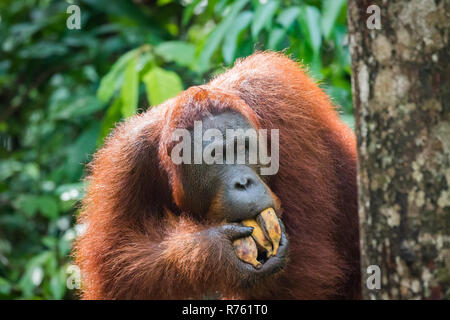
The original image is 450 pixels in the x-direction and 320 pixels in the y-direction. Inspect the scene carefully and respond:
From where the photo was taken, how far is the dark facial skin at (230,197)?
8.83ft

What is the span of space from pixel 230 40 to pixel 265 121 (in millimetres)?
1004

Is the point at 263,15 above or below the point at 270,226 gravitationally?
above

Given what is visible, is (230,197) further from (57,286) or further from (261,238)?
(57,286)

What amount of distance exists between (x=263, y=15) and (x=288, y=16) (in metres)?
0.19

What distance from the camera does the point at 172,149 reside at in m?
3.01

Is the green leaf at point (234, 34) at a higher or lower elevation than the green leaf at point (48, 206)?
higher

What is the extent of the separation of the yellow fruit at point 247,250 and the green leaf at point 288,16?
1840 millimetres

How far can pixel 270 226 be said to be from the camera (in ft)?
8.70

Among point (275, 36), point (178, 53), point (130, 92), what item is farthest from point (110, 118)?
point (275, 36)

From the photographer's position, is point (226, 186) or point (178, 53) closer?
point (226, 186)

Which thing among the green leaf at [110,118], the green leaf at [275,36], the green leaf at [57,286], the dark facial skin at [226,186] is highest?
the green leaf at [275,36]

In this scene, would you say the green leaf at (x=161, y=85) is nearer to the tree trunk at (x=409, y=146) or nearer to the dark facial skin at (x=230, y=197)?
the dark facial skin at (x=230, y=197)

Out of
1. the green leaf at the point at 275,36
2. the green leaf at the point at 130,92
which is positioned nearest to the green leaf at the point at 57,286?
the green leaf at the point at 130,92

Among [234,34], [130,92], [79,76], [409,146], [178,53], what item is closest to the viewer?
[409,146]
